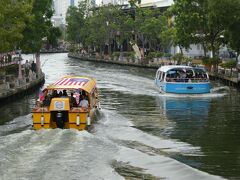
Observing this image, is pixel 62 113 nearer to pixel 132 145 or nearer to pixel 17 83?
pixel 132 145

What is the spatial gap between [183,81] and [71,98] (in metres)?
18.0

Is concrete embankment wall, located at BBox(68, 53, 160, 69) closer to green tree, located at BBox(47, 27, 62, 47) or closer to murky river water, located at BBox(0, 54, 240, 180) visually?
green tree, located at BBox(47, 27, 62, 47)

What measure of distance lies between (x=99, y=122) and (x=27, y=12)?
776 inches

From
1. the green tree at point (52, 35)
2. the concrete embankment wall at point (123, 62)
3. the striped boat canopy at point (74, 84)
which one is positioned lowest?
the concrete embankment wall at point (123, 62)

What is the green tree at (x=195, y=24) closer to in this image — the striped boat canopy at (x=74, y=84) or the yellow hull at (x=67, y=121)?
the striped boat canopy at (x=74, y=84)

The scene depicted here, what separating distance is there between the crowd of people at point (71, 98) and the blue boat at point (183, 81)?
1487 centimetres

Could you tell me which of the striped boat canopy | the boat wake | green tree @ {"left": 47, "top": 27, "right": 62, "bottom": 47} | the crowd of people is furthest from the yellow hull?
green tree @ {"left": 47, "top": 27, "right": 62, "bottom": 47}

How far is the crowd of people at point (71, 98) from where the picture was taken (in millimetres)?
29297

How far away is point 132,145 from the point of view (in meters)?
24.4

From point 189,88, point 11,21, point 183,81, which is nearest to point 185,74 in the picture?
point 183,81

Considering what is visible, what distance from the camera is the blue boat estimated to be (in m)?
44.8

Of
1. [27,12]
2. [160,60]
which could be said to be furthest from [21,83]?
[160,60]

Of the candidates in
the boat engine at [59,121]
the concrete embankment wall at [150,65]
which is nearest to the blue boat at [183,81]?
the concrete embankment wall at [150,65]

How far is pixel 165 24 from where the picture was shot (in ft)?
302
